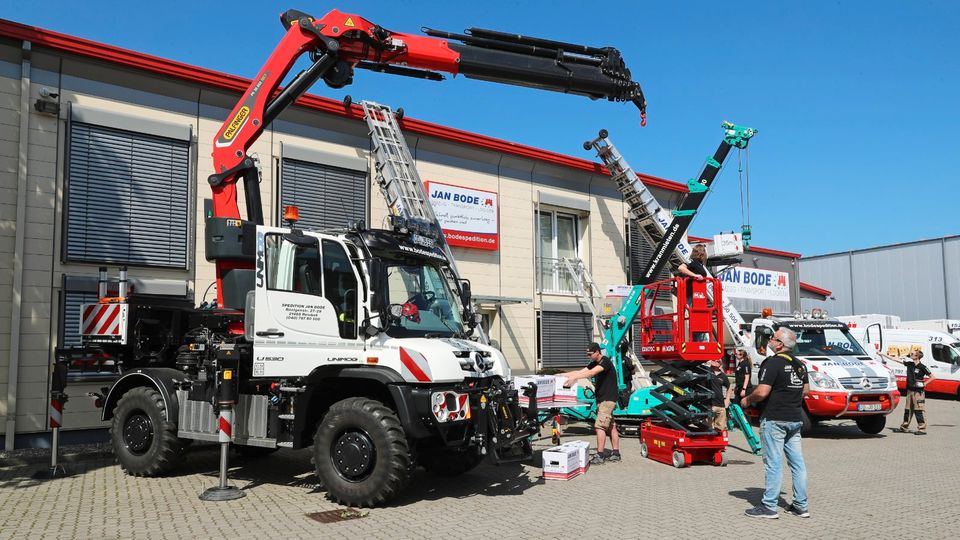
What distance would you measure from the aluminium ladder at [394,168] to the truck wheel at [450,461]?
5753 mm

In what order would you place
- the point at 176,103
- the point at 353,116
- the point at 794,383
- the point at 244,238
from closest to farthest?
the point at 794,383 → the point at 244,238 → the point at 176,103 → the point at 353,116

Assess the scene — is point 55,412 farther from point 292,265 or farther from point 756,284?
point 756,284

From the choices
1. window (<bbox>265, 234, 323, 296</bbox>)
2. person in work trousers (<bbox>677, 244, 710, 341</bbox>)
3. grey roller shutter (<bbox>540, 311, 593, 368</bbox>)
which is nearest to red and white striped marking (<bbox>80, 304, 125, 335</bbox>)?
window (<bbox>265, 234, 323, 296</bbox>)

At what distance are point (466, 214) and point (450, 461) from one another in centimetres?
812

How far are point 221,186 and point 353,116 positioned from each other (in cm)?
545

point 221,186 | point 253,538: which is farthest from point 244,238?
point 253,538

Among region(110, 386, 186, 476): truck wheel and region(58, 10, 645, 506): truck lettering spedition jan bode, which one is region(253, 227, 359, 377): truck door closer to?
region(58, 10, 645, 506): truck lettering spedition jan bode

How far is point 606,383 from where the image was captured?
33.8 feet

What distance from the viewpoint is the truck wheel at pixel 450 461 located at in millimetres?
8898

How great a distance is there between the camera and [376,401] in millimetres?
7480

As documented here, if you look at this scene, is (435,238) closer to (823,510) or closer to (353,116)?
(823,510)

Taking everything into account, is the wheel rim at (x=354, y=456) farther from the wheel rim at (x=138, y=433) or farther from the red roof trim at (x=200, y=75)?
the red roof trim at (x=200, y=75)

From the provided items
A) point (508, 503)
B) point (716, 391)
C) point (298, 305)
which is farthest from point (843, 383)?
point (298, 305)

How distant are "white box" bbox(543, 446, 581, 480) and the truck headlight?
6.17 m
